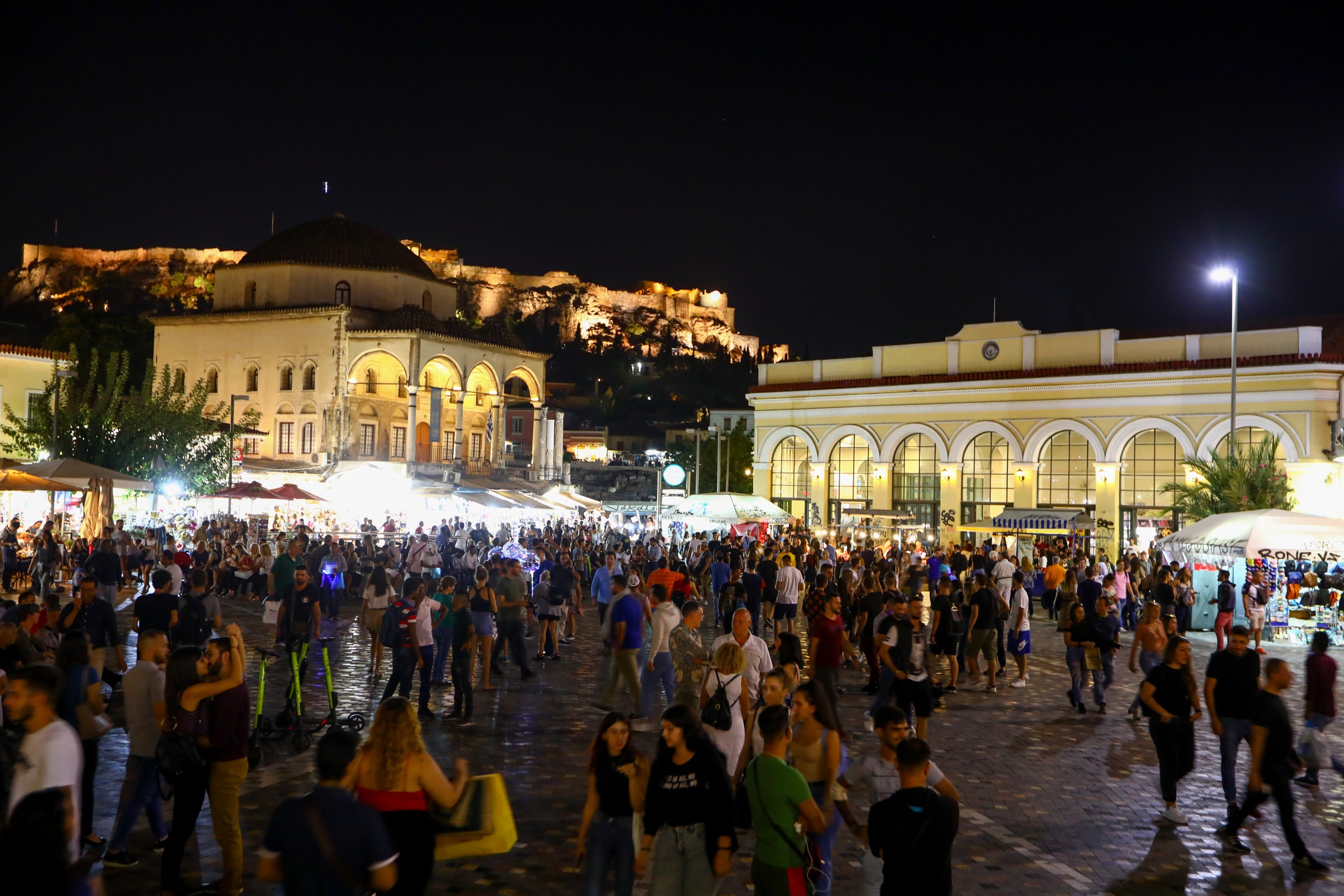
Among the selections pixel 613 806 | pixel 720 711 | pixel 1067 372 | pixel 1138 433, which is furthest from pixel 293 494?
pixel 613 806

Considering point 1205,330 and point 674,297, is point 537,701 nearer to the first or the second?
point 1205,330

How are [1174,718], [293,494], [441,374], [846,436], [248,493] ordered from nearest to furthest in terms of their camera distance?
[1174,718], [248,493], [293,494], [846,436], [441,374]

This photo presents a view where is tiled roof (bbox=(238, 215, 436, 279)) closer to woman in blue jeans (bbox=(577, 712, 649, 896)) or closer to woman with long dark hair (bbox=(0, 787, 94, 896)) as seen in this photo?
woman in blue jeans (bbox=(577, 712, 649, 896))

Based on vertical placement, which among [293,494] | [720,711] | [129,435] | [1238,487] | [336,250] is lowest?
[720,711]

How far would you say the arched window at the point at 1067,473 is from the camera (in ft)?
117

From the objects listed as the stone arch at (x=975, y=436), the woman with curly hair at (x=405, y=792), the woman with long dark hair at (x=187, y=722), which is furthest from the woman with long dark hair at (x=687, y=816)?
the stone arch at (x=975, y=436)

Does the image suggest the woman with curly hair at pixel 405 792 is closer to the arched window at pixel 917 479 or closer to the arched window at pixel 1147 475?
the arched window at pixel 1147 475

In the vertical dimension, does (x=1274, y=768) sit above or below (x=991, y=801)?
above

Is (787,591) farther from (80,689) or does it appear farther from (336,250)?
(336,250)

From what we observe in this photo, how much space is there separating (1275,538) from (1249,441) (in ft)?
48.2

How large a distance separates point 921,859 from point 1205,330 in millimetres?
38854

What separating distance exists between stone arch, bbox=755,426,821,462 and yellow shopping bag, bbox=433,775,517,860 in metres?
37.2

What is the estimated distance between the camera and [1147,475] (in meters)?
34.4

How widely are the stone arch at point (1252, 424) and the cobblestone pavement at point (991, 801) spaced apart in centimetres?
2082
